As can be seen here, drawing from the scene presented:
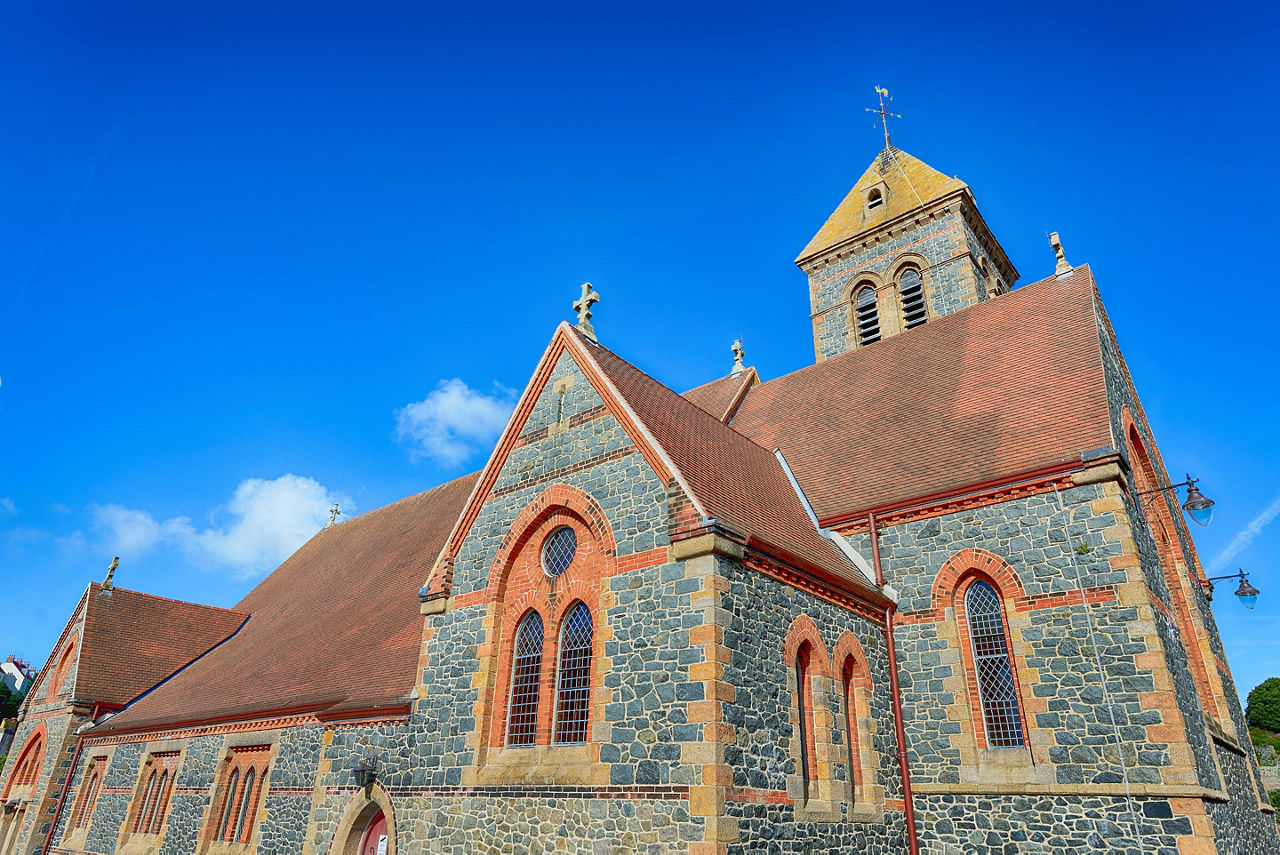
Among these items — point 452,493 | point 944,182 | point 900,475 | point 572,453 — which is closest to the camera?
point 572,453

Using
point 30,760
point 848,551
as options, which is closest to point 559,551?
point 848,551

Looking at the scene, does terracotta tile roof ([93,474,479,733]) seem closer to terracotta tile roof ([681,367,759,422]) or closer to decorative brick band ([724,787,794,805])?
decorative brick band ([724,787,794,805])

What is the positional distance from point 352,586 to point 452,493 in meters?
3.63

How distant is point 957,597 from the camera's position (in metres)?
12.2

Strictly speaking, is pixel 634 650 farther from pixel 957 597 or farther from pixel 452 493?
pixel 452 493

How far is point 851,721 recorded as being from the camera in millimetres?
11234

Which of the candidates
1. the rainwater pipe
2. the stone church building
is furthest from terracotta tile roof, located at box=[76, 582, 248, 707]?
the rainwater pipe

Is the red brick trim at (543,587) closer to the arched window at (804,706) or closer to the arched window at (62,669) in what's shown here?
the arched window at (804,706)

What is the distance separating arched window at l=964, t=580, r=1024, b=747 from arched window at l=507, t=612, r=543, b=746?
664 centimetres

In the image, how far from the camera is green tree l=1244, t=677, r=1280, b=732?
5738 cm

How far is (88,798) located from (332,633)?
361 inches

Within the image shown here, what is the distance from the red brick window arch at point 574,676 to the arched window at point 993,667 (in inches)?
234

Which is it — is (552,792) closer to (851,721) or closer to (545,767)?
(545,767)

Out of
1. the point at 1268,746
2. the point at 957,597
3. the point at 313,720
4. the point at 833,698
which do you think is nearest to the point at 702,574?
the point at 833,698
